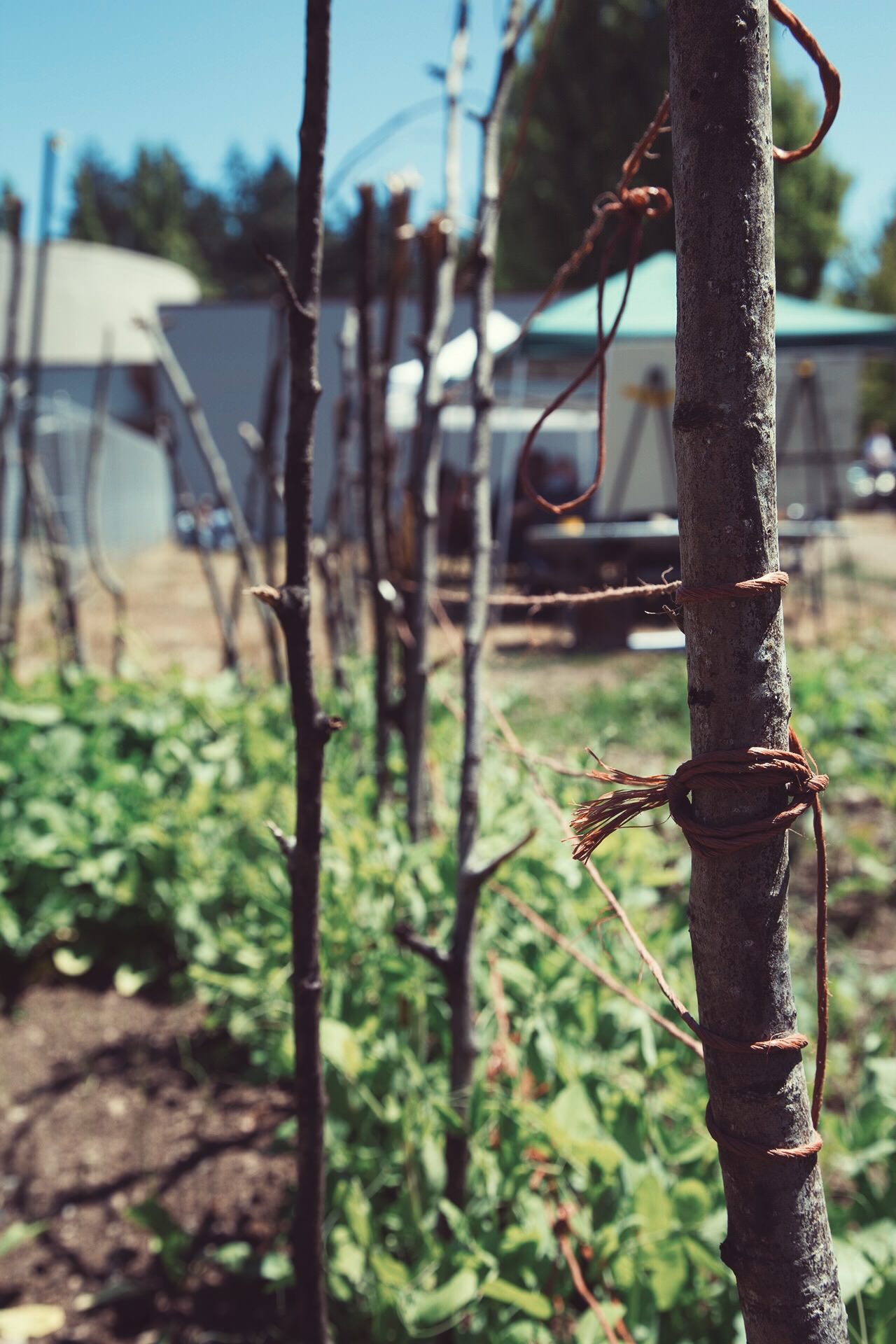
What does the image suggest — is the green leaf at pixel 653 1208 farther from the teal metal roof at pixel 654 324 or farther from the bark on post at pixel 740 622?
the teal metal roof at pixel 654 324

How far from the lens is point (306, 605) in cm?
110

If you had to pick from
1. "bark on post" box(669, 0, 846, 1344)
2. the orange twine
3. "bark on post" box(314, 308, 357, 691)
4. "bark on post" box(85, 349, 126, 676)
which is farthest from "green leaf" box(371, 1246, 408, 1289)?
"bark on post" box(85, 349, 126, 676)

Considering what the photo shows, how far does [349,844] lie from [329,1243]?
77 cm

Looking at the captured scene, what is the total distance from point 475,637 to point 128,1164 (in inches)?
54.7

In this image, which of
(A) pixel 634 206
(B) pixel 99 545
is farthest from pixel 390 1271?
(B) pixel 99 545

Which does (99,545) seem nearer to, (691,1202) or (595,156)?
(691,1202)

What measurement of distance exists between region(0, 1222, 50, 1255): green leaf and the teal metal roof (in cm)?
668

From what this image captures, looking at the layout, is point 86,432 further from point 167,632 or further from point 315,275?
point 315,275

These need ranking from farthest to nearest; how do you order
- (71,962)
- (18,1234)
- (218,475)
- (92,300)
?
(92,300) → (218,475) → (71,962) → (18,1234)

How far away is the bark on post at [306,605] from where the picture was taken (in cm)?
102

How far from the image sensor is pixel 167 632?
1034 centimetres

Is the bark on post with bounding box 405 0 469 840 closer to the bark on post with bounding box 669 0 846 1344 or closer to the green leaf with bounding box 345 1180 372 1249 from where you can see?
the green leaf with bounding box 345 1180 372 1249

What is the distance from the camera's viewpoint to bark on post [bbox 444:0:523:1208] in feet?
5.09

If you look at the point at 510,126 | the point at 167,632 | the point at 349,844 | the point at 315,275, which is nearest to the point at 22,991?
the point at 349,844
